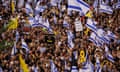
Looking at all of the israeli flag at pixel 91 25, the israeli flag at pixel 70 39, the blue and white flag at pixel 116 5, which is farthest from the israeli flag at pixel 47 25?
the blue and white flag at pixel 116 5

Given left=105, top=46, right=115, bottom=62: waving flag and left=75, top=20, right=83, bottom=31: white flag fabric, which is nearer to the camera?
left=105, top=46, right=115, bottom=62: waving flag

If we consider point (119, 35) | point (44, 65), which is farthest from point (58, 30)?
point (119, 35)

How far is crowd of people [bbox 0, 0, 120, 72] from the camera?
6.86 metres

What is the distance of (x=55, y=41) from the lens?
6.99m

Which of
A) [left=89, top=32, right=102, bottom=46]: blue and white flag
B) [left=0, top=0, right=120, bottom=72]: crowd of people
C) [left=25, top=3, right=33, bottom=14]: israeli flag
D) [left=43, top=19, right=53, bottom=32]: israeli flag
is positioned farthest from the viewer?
[left=25, top=3, right=33, bottom=14]: israeli flag

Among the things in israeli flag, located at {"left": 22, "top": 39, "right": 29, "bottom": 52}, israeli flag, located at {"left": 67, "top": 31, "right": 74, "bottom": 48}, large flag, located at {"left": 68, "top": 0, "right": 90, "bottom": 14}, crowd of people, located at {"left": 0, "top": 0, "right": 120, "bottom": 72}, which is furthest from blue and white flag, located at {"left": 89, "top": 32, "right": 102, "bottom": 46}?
israeli flag, located at {"left": 22, "top": 39, "right": 29, "bottom": 52}

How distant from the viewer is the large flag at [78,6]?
713 cm

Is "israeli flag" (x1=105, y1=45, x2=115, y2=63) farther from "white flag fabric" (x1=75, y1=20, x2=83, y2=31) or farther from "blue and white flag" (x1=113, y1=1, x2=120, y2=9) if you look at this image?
"blue and white flag" (x1=113, y1=1, x2=120, y2=9)

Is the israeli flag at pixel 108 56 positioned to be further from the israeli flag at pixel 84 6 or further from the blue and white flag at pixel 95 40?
the israeli flag at pixel 84 6

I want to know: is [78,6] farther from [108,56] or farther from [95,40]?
[108,56]

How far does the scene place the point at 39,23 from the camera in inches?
281

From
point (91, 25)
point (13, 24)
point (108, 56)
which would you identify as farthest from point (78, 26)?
point (13, 24)

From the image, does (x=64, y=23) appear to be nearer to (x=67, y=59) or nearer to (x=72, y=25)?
(x=72, y=25)

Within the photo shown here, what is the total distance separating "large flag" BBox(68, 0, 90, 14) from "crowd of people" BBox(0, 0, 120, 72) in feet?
0.25
